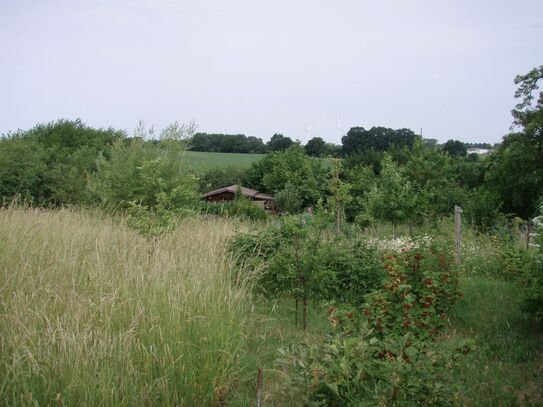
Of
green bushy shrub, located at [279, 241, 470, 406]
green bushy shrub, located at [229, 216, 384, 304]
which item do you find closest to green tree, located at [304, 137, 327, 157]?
green bushy shrub, located at [229, 216, 384, 304]

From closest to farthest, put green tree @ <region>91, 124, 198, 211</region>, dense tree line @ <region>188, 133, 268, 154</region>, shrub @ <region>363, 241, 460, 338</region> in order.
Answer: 1. shrub @ <region>363, 241, 460, 338</region>
2. green tree @ <region>91, 124, 198, 211</region>
3. dense tree line @ <region>188, 133, 268, 154</region>

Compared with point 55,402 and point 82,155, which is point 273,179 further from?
point 55,402

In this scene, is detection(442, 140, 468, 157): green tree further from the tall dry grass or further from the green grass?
the tall dry grass

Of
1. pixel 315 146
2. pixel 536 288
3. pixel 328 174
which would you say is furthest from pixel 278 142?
pixel 536 288

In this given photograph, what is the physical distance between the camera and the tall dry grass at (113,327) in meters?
3.17

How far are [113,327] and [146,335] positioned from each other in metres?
0.28

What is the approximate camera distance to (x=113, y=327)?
12.5 feet

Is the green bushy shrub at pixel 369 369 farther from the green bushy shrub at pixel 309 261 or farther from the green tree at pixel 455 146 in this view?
the green tree at pixel 455 146

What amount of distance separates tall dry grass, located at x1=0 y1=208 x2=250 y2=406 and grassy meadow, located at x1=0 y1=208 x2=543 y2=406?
0.01m

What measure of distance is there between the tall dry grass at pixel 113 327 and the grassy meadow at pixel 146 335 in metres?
0.01

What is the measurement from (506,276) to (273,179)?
93.2 ft

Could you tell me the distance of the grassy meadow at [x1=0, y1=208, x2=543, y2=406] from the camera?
3.21 meters

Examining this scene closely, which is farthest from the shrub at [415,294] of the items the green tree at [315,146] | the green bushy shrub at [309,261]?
the green tree at [315,146]

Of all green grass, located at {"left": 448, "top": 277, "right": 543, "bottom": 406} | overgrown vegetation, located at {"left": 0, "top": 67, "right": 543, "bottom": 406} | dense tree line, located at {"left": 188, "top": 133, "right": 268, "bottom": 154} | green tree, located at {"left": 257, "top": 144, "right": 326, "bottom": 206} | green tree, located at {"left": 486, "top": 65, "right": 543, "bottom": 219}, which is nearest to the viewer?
overgrown vegetation, located at {"left": 0, "top": 67, "right": 543, "bottom": 406}
